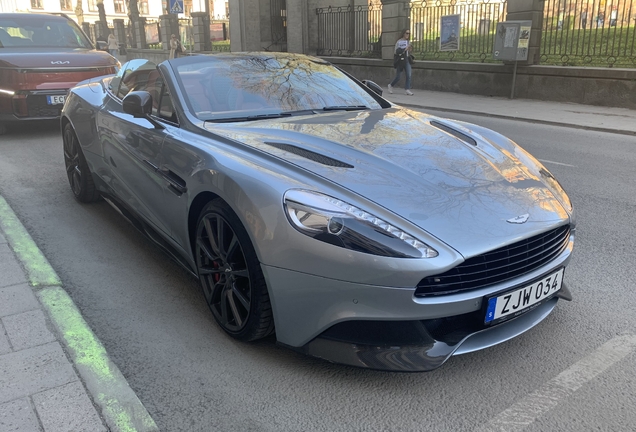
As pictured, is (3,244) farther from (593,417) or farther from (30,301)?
(593,417)

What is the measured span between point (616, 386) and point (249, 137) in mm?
2253

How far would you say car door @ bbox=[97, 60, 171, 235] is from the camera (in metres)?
3.72

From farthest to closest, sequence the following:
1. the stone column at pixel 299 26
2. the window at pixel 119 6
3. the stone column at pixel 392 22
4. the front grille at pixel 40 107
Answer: the window at pixel 119 6
the stone column at pixel 299 26
the stone column at pixel 392 22
the front grille at pixel 40 107

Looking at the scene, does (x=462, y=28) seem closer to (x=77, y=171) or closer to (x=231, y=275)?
(x=77, y=171)

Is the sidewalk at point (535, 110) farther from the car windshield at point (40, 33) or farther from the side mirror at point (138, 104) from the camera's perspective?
the side mirror at point (138, 104)

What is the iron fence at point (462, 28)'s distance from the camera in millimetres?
15305

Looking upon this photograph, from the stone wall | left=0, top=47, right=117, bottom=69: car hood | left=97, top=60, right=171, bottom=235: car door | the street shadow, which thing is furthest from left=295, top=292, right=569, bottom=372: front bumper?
the stone wall

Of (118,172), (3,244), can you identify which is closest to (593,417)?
(118,172)

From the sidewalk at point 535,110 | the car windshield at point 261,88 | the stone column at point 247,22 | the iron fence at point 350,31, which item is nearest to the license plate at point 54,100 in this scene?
the car windshield at point 261,88

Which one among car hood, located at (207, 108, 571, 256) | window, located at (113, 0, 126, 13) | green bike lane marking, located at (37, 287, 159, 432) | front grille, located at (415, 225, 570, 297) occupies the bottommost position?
green bike lane marking, located at (37, 287, 159, 432)

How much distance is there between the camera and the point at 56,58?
8.93 meters

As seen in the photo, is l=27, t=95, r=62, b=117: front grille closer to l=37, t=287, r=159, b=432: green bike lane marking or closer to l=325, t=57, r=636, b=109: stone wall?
l=37, t=287, r=159, b=432: green bike lane marking

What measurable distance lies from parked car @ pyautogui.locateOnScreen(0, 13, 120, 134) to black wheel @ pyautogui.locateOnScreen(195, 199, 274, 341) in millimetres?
6850

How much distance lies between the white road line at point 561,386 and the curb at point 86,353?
1.47 metres
